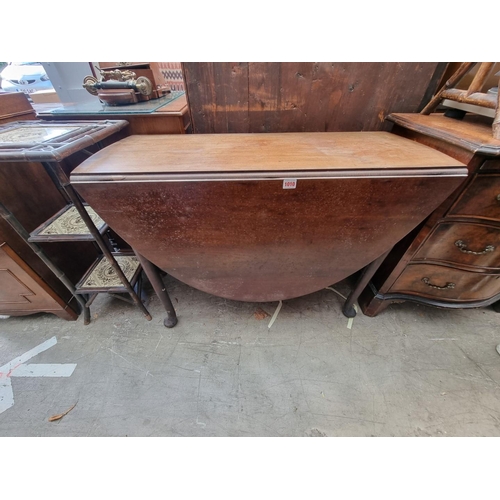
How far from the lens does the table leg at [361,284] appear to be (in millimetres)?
1049

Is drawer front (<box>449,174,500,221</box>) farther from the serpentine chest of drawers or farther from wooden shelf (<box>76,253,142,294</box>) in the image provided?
wooden shelf (<box>76,253,142,294</box>)

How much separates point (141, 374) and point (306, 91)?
1.57m

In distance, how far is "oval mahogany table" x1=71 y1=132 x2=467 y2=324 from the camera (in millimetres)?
708

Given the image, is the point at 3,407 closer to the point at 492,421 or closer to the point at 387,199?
the point at 387,199

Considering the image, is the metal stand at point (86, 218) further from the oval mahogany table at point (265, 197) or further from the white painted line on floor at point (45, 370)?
the white painted line on floor at point (45, 370)

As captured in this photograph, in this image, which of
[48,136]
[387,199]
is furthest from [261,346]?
[48,136]

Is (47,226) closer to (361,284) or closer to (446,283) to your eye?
(361,284)

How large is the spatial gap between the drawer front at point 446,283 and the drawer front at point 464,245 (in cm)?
6

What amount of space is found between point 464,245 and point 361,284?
44 cm

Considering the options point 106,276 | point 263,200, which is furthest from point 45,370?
point 263,200

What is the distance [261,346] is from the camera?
4.00 ft

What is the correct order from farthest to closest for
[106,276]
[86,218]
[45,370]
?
[106,276], [45,370], [86,218]

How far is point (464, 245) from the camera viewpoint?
0.93 m

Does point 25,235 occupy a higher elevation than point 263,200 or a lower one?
lower
